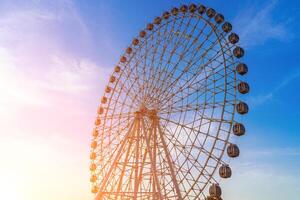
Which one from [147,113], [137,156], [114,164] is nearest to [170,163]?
[137,156]

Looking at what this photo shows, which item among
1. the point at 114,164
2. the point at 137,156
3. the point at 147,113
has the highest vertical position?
the point at 147,113

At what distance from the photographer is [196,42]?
1075 inches

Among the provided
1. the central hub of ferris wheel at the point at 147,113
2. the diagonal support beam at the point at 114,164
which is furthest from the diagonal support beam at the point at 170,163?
the diagonal support beam at the point at 114,164

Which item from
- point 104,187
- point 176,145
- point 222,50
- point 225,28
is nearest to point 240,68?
point 222,50

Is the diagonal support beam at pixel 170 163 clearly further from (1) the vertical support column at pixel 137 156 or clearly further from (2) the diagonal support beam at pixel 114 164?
(2) the diagonal support beam at pixel 114 164

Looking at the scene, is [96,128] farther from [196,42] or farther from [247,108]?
[247,108]

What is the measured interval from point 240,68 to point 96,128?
42.2ft

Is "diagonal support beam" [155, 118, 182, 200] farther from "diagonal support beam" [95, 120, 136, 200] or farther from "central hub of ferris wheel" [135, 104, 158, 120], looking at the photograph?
"diagonal support beam" [95, 120, 136, 200]

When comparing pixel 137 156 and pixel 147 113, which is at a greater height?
pixel 147 113

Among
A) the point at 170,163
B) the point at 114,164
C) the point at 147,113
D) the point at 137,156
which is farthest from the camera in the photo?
the point at 147,113

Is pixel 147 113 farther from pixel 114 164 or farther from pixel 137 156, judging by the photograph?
pixel 114 164

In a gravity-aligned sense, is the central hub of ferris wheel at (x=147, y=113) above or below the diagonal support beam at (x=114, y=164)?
above

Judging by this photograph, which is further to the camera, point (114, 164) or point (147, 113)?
point (147, 113)

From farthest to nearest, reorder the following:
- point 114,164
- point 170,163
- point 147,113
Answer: point 147,113, point 114,164, point 170,163
